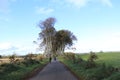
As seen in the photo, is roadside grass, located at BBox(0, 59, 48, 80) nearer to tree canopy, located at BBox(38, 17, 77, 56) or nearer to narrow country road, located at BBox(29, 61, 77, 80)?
narrow country road, located at BBox(29, 61, 77, 80)

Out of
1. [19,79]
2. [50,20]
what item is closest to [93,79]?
[19,79]

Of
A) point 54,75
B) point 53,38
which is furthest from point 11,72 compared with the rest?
point 53,38

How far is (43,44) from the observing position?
115188 mm

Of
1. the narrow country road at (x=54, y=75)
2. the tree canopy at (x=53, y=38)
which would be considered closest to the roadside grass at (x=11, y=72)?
the narrow country road at (x=54, y=75)

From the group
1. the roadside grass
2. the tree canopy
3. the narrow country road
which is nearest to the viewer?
the narrow country road

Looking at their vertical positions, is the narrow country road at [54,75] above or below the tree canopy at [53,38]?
below

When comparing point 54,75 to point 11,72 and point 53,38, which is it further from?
point 53,38

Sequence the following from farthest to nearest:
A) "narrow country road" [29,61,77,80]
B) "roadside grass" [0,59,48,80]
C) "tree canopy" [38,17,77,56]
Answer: "tree canopy" [38,17,77,56], "roadside grass" [0,59,48,80], "narrow country road" [29,61,77,80]

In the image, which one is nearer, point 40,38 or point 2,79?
point 2,79

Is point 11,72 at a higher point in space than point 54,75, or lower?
higher

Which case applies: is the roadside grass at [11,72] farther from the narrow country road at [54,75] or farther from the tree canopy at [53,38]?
the tree canopy at [53,38]

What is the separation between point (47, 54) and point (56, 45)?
7006mm

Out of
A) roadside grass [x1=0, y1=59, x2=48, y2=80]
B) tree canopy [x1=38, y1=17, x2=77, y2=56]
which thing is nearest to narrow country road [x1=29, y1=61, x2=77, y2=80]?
roadside grass [x1=0, y1=59, x2=48, y2=80]

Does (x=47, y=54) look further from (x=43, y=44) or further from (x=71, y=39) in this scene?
(x=71, y=39)
